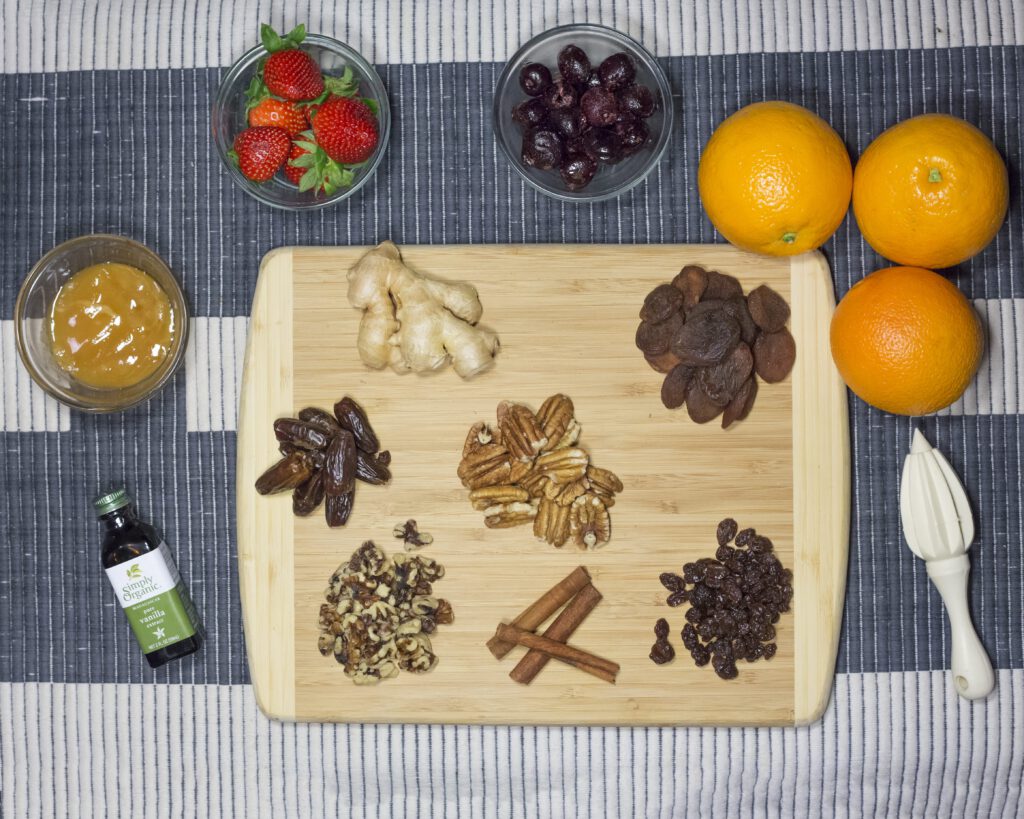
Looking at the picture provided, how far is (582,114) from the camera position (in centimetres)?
109

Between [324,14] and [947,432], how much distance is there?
104 centimetres

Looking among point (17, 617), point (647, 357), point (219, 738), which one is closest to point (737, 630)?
point (647, 357)

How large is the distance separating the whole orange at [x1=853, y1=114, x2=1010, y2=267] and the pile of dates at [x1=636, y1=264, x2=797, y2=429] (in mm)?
Result: 169

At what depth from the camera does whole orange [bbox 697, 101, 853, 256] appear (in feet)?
3.29

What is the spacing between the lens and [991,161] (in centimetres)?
102

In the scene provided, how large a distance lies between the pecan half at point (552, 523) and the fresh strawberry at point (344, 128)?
52cm

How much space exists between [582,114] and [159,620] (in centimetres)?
87

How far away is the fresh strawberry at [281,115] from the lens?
112 cm

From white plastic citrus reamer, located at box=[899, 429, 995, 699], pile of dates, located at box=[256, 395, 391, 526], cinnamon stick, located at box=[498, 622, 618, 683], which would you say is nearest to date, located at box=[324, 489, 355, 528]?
pile of dates, located at box=[256, 395, 391, 526]

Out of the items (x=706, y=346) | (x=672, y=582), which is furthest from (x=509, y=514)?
(x=706, y=346)

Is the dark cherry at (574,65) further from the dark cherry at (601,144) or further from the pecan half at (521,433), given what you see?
the pecan half at (521,433)

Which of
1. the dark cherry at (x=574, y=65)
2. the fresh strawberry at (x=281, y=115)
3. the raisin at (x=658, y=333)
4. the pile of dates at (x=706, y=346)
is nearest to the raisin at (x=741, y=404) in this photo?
the pile of dates at (x=706, y=346)

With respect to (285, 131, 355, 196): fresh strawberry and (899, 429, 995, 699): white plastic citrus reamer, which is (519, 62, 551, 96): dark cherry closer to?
(285, 131, 355, 196): fresh strawberry

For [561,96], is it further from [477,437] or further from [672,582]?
[672,582]
